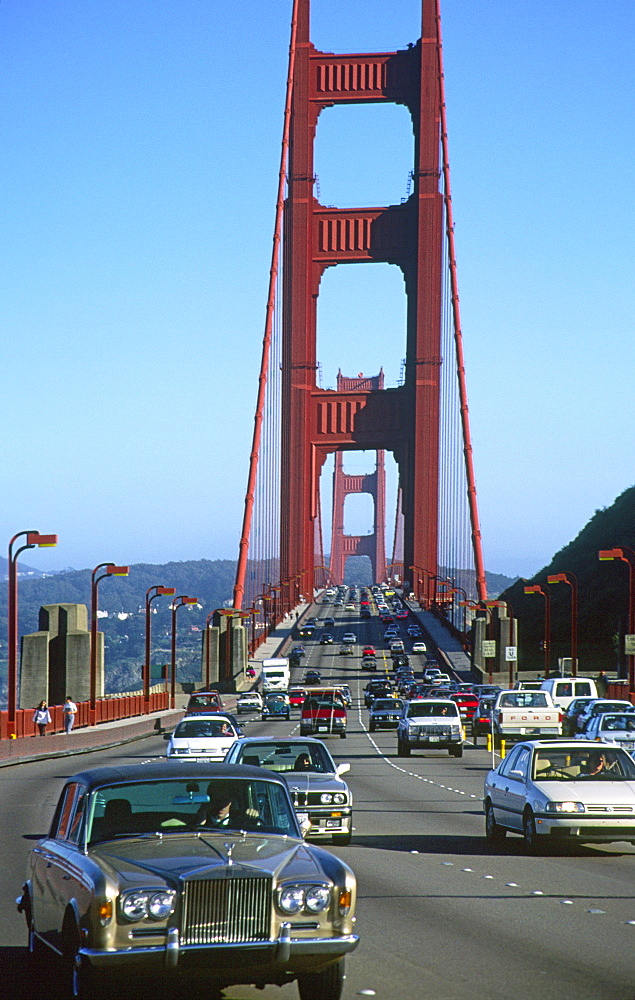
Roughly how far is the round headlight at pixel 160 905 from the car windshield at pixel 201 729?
20.1 metres

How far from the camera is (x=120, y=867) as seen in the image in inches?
278

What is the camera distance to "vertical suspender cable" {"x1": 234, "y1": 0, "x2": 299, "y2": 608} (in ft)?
306

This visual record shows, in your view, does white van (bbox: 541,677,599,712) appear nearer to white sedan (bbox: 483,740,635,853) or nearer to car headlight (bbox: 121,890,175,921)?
white sedan (bbox: 483,740,635,853)

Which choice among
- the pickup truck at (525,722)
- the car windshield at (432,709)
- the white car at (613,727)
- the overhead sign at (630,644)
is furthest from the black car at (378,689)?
the white car at (613,727)

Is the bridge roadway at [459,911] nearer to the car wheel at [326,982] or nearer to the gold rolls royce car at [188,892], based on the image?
the car wheel at [326,982]

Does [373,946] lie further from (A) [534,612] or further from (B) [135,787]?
(A) [534,612]

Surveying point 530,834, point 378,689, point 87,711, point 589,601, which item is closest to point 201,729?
point 530,834

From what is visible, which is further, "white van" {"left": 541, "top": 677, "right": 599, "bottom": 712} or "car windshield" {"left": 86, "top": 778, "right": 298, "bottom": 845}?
"white van" {"left": 541, "top": 677, "right": 599, "bottom": 712}

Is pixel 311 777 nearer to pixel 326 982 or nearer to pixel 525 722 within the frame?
pixel 326 982

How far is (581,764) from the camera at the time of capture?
14953mm

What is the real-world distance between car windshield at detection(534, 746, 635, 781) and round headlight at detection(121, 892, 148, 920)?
27.7 feet

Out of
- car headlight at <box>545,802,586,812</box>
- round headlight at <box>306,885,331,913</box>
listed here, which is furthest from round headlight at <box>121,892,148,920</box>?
car headlight at <box>545,802,586,812</box>

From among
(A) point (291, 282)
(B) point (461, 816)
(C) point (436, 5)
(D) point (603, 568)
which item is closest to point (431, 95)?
(C) point (436, 5)

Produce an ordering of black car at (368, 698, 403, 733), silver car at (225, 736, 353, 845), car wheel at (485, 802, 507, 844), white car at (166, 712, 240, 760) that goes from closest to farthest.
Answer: silver car at (225, 736, 353, 845) → car wheel at (485, 802, 507, 844) → white car at (166, 712, 240, 760) → black car at (368, 698, 403, 733)
